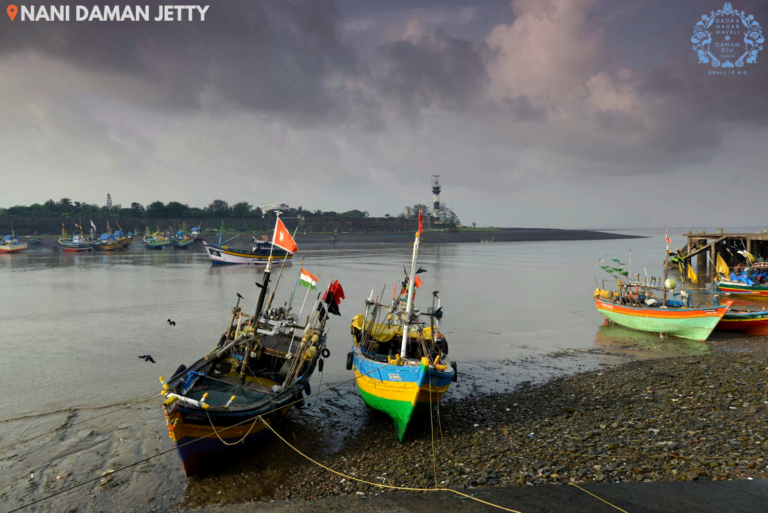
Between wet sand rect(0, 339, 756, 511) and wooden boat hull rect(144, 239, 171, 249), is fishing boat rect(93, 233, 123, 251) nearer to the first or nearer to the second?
wooden boat hull rect(144, 239, 171, 249)

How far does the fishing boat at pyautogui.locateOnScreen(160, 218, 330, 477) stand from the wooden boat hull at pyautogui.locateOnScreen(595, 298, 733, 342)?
53.1 feet

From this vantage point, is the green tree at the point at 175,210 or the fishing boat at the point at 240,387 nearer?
the fishing boat at the point at 240,387

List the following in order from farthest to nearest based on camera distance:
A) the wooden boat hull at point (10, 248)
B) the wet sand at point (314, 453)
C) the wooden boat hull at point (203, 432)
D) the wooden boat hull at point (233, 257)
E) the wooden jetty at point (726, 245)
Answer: the wooden boat hull at point (10, 248)
the wooden boat hull at point (233, 257)
the wooden jetty at point (726, 245)
the wooden boat hull at point (203, 432)
the wet sand at point (314, 453)

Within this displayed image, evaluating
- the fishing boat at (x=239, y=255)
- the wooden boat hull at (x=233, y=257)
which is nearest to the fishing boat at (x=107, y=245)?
the fishing boat at (x=239, y=255)

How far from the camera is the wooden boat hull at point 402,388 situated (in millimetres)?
11055

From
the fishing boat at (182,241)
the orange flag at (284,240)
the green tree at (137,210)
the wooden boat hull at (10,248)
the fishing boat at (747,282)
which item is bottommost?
the fishing boat at (747,282)

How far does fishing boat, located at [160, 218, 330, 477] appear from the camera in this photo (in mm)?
9797

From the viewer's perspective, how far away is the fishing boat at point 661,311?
20750mm

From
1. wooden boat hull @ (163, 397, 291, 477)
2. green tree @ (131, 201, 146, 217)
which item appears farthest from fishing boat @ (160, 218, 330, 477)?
green tree @ (131, 201, 146, 217)

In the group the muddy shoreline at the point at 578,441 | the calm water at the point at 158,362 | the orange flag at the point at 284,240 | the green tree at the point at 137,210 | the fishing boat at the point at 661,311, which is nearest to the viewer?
the muddy shoreline at the point at 578,441

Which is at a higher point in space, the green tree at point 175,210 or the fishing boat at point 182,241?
the green tree at point 175,210

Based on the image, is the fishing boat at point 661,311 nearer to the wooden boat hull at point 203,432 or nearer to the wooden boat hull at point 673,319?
the wooden boat hull at point 673,319

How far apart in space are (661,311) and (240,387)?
19368 millimetres

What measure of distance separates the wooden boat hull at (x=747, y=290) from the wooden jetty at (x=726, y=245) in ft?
35.8
